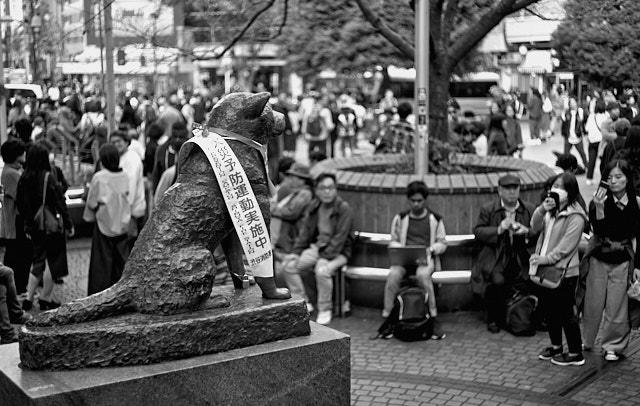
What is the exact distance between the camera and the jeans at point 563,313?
8.05 meters

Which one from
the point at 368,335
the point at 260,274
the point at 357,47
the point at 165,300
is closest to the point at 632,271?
the point at 368,335

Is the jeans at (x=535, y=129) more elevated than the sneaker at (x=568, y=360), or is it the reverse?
the jeans at (x=535, y=129)

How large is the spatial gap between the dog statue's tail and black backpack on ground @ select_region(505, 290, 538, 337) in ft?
15.6

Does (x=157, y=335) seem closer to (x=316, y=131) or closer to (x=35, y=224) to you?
(x=35, y=224)

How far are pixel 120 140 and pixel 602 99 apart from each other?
7411mm

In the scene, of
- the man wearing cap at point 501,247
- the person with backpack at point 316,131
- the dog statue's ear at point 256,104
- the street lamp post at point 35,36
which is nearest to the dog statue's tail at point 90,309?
the dog statue's ear at point 256,104

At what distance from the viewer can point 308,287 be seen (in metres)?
10.1

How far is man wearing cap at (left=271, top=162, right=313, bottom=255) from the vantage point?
9906mm

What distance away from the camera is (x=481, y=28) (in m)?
11.5

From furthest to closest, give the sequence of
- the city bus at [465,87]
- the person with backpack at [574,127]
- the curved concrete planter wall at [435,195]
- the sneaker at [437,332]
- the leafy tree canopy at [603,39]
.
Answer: the city bus at [465,87]
the person with backpack at [574,127]
the leafy tree canopy at [603,39]
the curved concrete planter wall at [435,195]
the sneaker at [437,332]

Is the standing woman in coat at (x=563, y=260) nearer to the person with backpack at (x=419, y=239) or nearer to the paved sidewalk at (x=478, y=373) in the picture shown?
the paved sidewalk at (x=478, y=373)

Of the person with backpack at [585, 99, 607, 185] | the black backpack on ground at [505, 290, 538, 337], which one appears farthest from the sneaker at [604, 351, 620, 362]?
the person with backpack at [585, 99, 607, 185]

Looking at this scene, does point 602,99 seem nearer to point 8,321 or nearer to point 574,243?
point 574,243

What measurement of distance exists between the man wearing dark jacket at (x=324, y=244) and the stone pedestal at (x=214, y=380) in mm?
3961
